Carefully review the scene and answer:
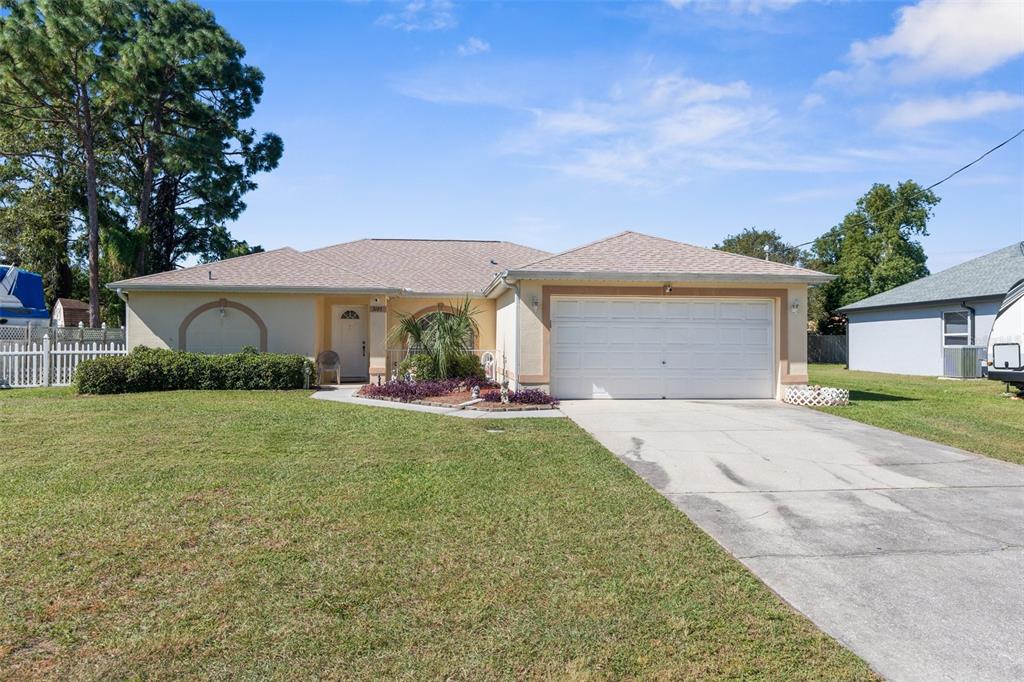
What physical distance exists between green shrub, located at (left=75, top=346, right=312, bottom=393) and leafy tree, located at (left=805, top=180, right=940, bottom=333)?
105ft

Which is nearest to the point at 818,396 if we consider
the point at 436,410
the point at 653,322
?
the point at 653,322

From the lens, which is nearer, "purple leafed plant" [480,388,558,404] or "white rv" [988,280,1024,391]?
"purple leafed plant" [480,388,558,404]

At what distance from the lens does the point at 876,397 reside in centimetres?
1466

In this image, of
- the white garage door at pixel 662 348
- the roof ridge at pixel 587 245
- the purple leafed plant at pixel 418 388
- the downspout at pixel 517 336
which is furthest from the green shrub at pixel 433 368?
the white garage door at pixel 662 348

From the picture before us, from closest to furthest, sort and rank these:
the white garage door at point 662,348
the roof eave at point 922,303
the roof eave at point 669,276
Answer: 1. the roof eave at point 669,276
2. the white garage door at point 662,348
3. the roof eave at point 922,303

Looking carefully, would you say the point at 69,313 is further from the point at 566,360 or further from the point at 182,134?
the point at 566,360

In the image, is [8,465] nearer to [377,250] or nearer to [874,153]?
[377,250]

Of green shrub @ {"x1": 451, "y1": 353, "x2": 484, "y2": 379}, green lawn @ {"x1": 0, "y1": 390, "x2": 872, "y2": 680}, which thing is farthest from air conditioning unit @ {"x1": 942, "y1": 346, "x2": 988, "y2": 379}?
green lawn @ {"x1": 0, "y1": 390, "x2": 872, "y2": 680}

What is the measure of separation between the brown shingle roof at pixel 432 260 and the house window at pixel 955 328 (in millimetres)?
14834

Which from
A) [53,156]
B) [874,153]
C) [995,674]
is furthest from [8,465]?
[53,156]

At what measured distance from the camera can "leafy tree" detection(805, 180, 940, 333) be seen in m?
36.4

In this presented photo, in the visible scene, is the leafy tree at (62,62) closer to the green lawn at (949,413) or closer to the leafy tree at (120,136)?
the leafy tree at (120,136)

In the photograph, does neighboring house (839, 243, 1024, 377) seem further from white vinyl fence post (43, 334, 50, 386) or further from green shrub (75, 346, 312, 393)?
white vinyl fence post (43, 334, 50, 386)

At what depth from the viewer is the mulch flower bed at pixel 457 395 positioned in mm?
12053
